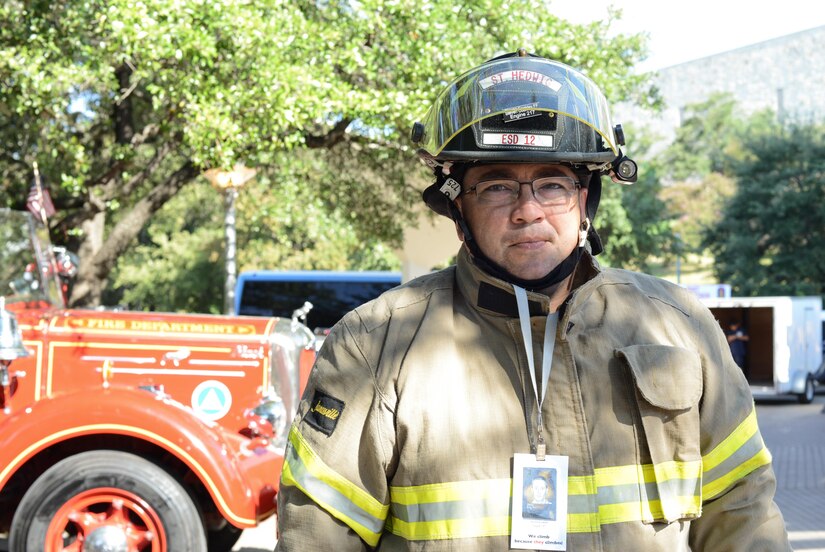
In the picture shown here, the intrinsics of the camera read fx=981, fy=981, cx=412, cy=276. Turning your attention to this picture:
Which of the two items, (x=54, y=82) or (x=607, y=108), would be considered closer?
(x=607, y=108)

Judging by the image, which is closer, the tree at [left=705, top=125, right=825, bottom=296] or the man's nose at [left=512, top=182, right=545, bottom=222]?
the man's nose at [left=512, top=182, right=545, bottom=222]

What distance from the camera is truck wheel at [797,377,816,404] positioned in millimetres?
19484

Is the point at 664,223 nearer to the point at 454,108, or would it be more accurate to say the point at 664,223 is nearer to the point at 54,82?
the point at 54,82

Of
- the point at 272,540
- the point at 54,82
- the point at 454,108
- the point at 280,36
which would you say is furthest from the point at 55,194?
the point at 454,108

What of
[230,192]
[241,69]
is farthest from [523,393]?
[230,192]

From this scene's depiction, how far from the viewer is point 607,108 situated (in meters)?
2.35

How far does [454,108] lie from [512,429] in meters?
0.74

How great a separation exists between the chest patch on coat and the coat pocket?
59cm

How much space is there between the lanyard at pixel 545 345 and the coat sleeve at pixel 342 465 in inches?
11.5

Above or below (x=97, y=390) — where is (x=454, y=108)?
above

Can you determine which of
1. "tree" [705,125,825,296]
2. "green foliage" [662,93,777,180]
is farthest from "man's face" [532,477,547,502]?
"green foliage" [662,93,777,180]

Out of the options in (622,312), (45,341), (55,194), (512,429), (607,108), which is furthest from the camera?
(55,194)

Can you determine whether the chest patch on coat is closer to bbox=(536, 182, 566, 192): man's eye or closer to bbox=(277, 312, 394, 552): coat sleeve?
bbox=(277, 312, 394, 552): coat sleeve

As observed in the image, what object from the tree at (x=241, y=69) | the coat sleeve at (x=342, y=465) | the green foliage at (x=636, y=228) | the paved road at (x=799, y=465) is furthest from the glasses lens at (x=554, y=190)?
the green foliage at (x=636, y=228)
